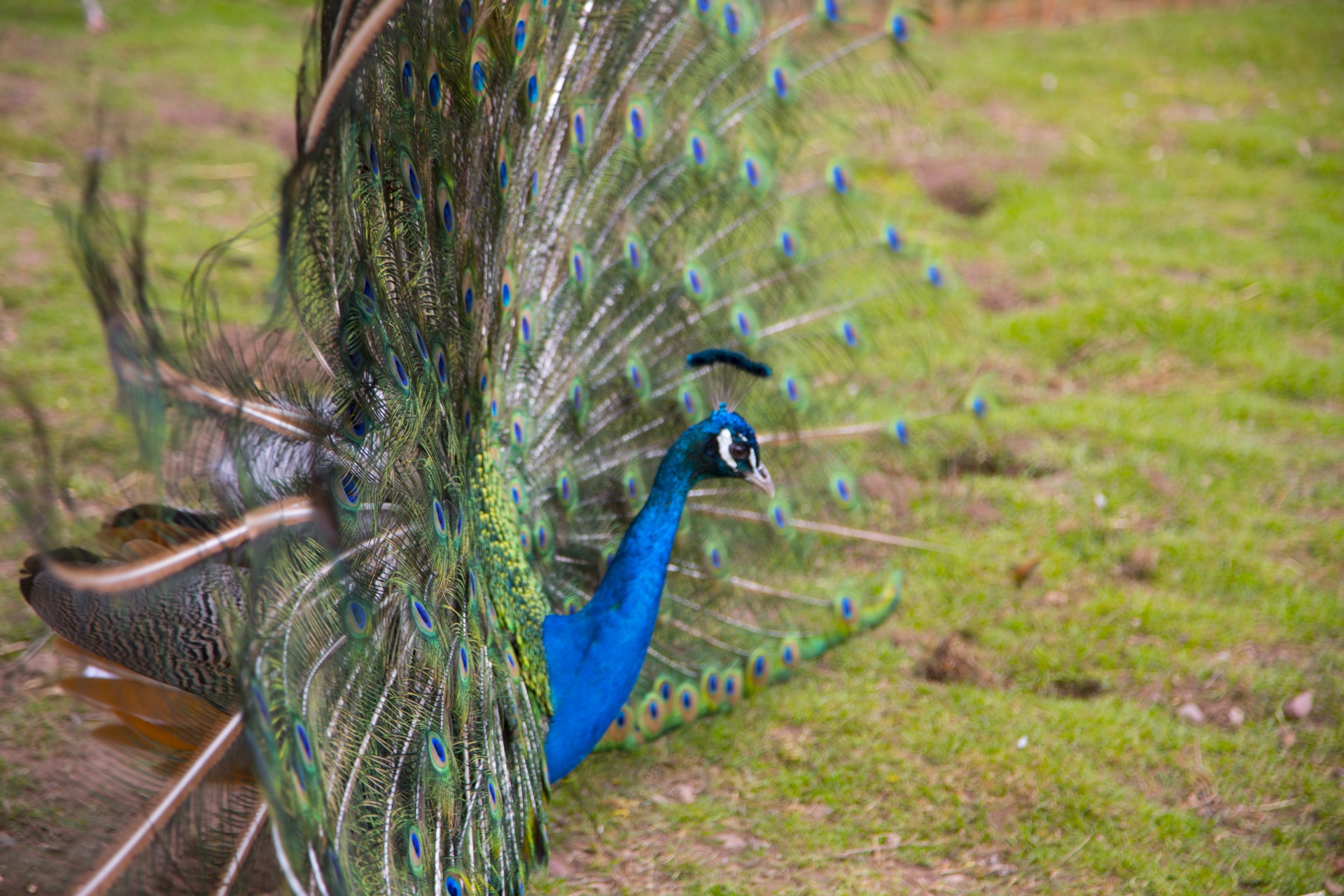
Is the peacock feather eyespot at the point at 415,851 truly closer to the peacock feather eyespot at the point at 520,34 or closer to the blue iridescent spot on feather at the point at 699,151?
the peacock feather eyespot at the point at 520,34

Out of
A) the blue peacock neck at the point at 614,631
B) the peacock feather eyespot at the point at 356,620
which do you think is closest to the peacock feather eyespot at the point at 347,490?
the peacock feather eyespot at the point at 356,620

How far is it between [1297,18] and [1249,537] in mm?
6048

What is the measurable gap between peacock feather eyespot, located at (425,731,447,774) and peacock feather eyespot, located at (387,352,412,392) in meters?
0.59

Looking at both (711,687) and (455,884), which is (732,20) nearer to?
(711,687)

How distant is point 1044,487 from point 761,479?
1.96 meters

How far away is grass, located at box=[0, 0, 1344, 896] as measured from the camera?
2.70m

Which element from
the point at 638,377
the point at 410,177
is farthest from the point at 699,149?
the point at 410,177

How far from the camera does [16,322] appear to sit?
4504mm

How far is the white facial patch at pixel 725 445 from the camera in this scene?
96.4 inches

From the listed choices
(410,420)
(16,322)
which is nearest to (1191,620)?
(410,420)

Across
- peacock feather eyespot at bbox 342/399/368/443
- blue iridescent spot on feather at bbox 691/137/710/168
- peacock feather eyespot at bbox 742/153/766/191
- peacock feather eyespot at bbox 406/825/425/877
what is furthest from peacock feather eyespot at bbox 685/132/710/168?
peacock feather eyespot at bbox 406/825/425/877

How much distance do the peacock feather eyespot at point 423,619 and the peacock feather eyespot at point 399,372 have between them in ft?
1.16

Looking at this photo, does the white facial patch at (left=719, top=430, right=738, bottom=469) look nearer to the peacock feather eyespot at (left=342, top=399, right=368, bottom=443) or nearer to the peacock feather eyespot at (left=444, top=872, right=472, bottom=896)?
the peacock feather eyespot at (left=342, top=399, right=368, bottom=443)

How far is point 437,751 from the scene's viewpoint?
1839 millimetres
